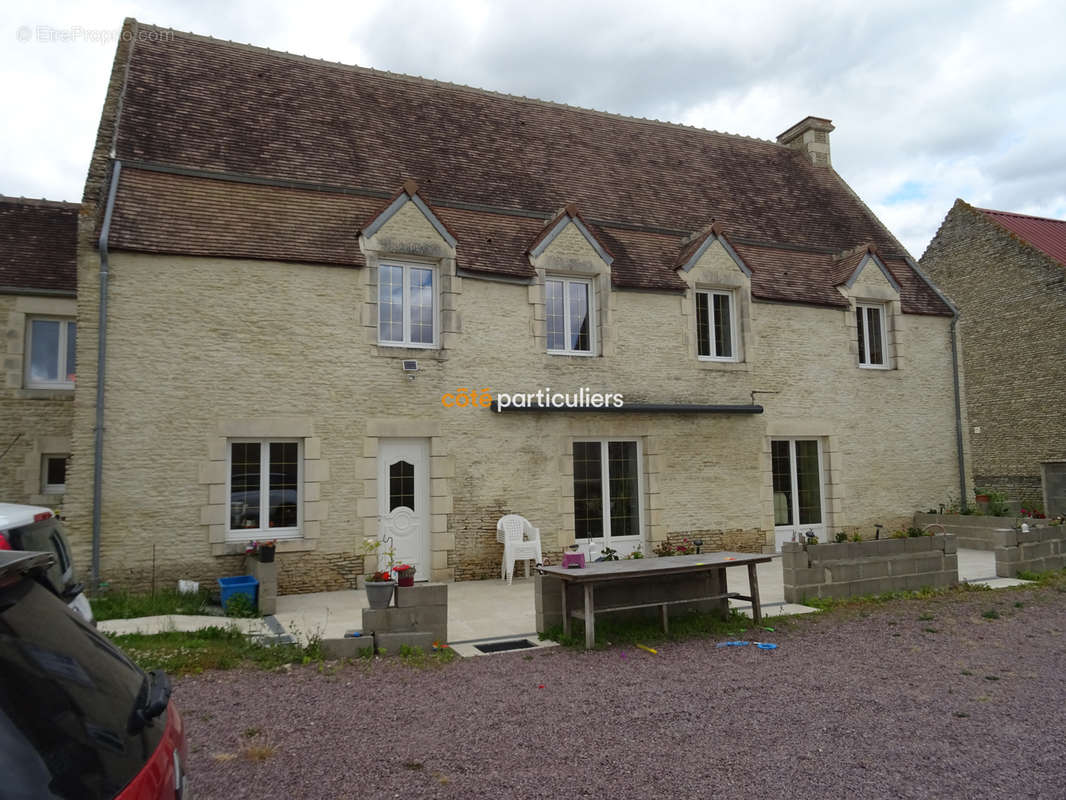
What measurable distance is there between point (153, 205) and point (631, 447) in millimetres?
8575

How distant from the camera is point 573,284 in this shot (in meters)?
13.5

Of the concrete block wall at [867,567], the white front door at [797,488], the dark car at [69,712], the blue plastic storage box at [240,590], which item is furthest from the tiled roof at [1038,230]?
the dark car at [69,712]

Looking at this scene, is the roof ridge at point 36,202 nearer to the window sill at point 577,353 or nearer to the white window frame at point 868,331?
the window sill at point 577,353

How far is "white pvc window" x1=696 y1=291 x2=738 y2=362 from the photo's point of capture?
14352 millimetres

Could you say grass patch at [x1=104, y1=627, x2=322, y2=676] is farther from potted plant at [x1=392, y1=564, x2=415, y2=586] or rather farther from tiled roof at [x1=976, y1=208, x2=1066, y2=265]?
tiled roof at [x1=976, y1=208, x2=1066, y2=265]

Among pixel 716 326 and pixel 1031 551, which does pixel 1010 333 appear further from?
pixel 716 326

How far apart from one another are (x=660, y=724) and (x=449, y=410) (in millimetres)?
7284

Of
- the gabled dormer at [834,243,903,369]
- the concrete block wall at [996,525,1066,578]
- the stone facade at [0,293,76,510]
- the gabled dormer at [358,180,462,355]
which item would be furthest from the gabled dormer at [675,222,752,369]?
the stone facade at [0,293,76,510]

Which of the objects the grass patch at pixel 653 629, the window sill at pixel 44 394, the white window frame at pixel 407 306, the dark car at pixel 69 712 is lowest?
the grass patch at pixel 653 629

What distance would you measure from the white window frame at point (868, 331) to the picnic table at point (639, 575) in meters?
8.77

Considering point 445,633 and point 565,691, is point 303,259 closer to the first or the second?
point 445,633

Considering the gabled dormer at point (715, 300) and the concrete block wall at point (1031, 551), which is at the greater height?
the gabled dormer at point (715, 300)

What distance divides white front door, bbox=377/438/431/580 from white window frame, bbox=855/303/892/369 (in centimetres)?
958

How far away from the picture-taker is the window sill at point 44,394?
12211 millimetres
